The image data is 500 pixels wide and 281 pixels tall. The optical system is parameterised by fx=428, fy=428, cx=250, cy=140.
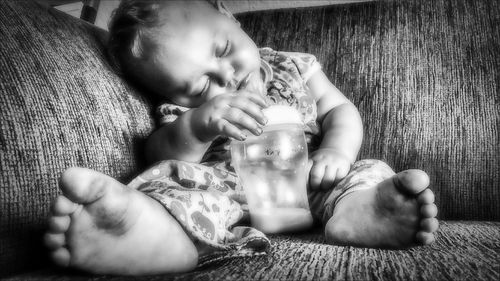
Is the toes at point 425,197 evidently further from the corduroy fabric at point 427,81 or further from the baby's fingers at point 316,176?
the corduroy fabric at point 427,81

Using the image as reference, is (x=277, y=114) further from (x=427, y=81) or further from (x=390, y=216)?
(x=427, y=81)

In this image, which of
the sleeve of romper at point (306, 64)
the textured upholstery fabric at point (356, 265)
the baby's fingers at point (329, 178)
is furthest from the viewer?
the sleeve of romper at point (306, 64)

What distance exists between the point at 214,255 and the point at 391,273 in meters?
0.18

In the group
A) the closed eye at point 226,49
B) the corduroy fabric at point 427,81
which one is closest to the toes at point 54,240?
the closed eye at point 226,49

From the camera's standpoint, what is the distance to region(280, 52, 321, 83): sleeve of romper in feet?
3.15

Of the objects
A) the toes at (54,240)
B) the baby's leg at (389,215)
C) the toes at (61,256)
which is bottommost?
the toes at (61,256)

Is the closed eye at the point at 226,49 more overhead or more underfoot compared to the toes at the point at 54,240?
more overhead

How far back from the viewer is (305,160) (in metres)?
0.76

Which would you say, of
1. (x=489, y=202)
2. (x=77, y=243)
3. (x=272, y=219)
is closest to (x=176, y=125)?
(x=272, y=219)

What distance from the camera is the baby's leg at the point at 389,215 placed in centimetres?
46

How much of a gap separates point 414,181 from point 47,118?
0.42 metres

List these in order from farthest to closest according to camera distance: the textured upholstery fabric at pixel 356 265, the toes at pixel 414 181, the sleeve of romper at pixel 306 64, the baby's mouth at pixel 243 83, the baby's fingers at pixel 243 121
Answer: the sleeve of romper at pixel 306 64 → the baby's mouth at pixel 243 83 → the baby's fingers at pixel 243 121 → the toes at pixel 414 181 → the textured upholstery fabric at pixel 356 265

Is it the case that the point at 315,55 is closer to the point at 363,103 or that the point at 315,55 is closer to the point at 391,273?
the point at 363,103

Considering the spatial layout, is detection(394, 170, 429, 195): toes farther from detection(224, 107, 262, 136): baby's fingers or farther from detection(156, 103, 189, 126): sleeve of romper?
detection(156, 103, 189, 126): sleeve of romper
